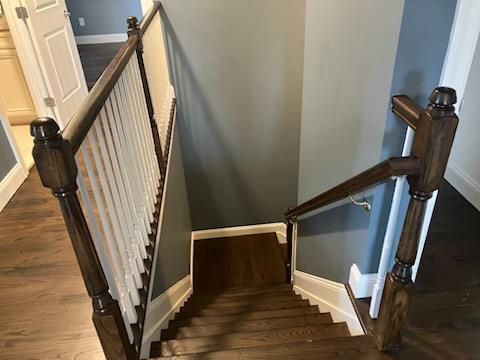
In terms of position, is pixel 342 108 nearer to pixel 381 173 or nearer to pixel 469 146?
pixel 381 173

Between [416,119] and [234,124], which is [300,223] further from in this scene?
[416,119]

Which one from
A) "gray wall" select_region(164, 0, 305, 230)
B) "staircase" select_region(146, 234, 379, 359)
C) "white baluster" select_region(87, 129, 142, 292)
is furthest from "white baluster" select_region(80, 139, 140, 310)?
"gray wall" select_region(164, 0, 305, 230)

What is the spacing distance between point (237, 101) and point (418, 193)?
260cm

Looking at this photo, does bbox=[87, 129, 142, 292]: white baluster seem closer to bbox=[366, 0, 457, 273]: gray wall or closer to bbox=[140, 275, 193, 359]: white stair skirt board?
bbox=[140, 275, 193, 359]: white stair skirt board

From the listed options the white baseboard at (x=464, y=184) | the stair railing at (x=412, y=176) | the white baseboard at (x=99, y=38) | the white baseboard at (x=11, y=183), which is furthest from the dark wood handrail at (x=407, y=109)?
the white baseboard at (x=99, y=38)

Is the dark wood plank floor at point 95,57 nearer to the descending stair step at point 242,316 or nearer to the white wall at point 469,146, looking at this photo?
the descending stair step at point 242,316

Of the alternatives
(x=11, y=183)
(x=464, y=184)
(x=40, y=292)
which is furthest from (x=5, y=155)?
(x=464, y=184)

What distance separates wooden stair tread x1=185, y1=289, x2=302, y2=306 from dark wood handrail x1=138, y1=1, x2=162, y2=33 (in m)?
1.86

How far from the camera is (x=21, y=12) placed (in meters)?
2.98

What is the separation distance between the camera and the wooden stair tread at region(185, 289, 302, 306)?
2789 mm

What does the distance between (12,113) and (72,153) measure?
11.4 ft

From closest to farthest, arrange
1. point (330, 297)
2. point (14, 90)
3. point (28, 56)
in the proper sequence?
point (330, 297) → point (28, 56) → point (14, 90)

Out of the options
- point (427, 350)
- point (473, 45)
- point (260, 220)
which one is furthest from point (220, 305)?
point (473, 45)

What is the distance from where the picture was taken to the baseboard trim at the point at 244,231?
442 cm
